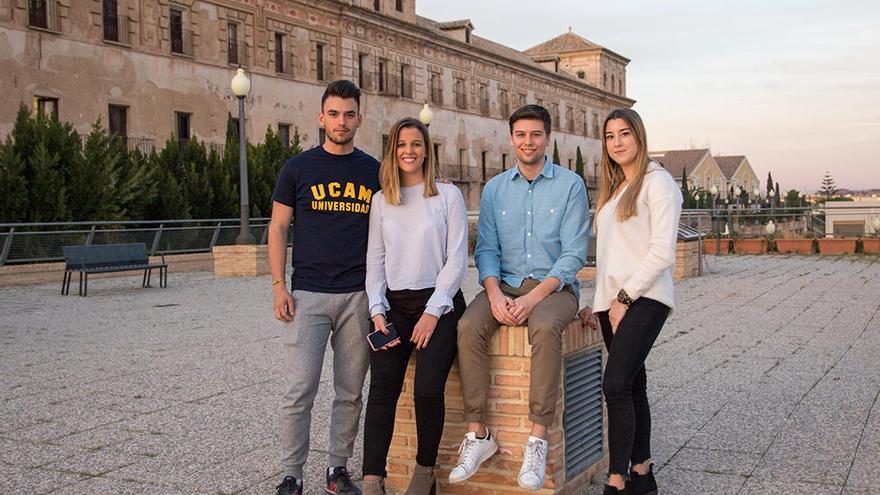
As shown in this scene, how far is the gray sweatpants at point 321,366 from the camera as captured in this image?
4.22 meters

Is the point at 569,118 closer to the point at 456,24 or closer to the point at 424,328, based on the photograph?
the point at 456,24

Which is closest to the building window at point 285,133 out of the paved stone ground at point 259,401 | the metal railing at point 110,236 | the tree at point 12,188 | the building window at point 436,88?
the building window at point 436,88

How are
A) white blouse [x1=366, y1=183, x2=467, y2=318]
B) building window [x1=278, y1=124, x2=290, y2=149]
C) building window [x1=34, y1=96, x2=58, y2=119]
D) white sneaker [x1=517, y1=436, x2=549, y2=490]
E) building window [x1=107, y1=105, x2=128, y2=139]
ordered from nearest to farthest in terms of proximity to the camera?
1. white sneaker [x1=517, y1=436, x2=549, y2=490]
2. white blouse [x1=366, y1=183, x2=467, y2=318]
3. building window [x1=34, y1=96, x2=58, y2=119]
4. building window [x1=107, y1=105, x2=128, y2=139]
5. building window [x1=278, y1=124, x2=290, y2=149]

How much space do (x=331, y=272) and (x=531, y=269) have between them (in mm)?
972

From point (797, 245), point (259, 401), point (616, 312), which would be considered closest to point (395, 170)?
point (616, 312)

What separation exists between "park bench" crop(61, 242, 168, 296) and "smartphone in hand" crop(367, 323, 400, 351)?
12.4m

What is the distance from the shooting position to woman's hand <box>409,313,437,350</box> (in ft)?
13.1

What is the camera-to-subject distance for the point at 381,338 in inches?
160

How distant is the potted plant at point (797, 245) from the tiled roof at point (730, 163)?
7655cm

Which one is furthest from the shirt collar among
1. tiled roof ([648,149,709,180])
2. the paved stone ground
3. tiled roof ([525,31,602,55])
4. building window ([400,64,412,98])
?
tiled roof ([648,149,709,180])

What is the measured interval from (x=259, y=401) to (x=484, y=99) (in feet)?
154

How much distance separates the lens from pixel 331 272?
4270mm

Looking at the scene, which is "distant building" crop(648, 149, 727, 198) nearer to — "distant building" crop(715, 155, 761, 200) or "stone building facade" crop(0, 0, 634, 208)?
"distant building" crop(715, 155, 761, 200)

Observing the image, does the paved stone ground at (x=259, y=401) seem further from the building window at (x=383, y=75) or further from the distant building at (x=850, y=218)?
the building window at (x=383, y=75)
